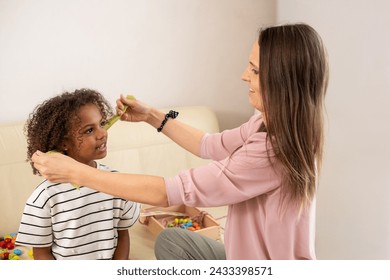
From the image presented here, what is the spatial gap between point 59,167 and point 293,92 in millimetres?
556

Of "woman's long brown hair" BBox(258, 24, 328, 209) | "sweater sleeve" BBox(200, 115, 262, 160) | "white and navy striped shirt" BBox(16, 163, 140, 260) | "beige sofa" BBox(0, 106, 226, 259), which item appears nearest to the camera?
"woman's long brown hair" BBox(258, 24, 328, 209)

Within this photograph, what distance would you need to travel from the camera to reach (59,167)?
1.07 m

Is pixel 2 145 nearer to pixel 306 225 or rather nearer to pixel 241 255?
pixel 241 255

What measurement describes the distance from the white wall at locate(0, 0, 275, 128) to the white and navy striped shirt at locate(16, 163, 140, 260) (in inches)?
26.4

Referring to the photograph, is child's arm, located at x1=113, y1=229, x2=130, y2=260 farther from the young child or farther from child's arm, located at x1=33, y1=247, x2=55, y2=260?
child's arm, located at x1=33, y1=247, x2=55, y2=260

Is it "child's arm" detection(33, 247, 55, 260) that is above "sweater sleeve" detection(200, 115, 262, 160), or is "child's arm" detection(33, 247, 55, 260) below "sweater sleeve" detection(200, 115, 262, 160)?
below

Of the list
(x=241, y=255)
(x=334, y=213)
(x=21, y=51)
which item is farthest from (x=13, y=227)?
(x=334, y=213)

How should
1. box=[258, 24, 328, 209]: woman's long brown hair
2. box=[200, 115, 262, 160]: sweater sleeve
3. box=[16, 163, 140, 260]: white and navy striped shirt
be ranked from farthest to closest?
box=[200, 115, 262, 160]: sweater sleeve
box=[16, 163, 140, 260]: white and navy striped shirt
box=[258, 24, 328, 209]: woman's long brown hair

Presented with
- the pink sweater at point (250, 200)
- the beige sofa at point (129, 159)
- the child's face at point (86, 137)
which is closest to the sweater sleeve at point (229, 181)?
the pink sweater at point (250, 200)

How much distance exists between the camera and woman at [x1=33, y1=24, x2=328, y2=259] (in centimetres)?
105

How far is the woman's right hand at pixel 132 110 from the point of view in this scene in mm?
1357

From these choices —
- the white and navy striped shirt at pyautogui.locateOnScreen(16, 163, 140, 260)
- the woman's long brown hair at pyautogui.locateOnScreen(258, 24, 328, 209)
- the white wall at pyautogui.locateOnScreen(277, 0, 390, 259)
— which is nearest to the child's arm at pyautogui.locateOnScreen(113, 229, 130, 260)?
the white and navy striped shirt at pyautogui.locateOnScreen(16, 163, 140, 260)

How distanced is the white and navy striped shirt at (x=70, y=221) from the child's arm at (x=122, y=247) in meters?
0.03
